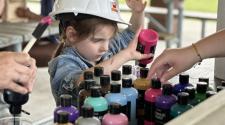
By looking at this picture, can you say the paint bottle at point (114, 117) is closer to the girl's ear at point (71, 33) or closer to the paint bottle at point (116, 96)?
the paint bottle at point (116, 96)

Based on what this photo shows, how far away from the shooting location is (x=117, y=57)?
146 centimetres

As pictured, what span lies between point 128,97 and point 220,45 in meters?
0.40

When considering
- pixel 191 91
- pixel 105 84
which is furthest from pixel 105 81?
pixel 191 91

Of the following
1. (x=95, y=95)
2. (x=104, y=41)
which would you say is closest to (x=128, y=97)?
(x=95, y=95)

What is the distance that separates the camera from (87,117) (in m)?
0.94

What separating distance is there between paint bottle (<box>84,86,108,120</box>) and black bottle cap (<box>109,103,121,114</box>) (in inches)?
1.5

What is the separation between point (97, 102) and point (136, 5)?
94cm

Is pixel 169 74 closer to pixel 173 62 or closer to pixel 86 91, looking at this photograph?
pixel 173 62

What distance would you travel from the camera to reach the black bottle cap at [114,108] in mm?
960

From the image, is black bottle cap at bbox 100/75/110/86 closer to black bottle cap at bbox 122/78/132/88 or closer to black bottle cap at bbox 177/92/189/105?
black bottle cap at bbox 122/78/132/88

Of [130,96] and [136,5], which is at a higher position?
[136,5]

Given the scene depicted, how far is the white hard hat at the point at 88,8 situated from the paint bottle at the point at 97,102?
1.92ft

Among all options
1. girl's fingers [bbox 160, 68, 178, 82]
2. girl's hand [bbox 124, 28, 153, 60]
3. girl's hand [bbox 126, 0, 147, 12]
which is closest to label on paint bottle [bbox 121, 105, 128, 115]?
girl's fingers [bbox 160, 68, 178, 82]

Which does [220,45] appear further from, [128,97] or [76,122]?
[76,122]
